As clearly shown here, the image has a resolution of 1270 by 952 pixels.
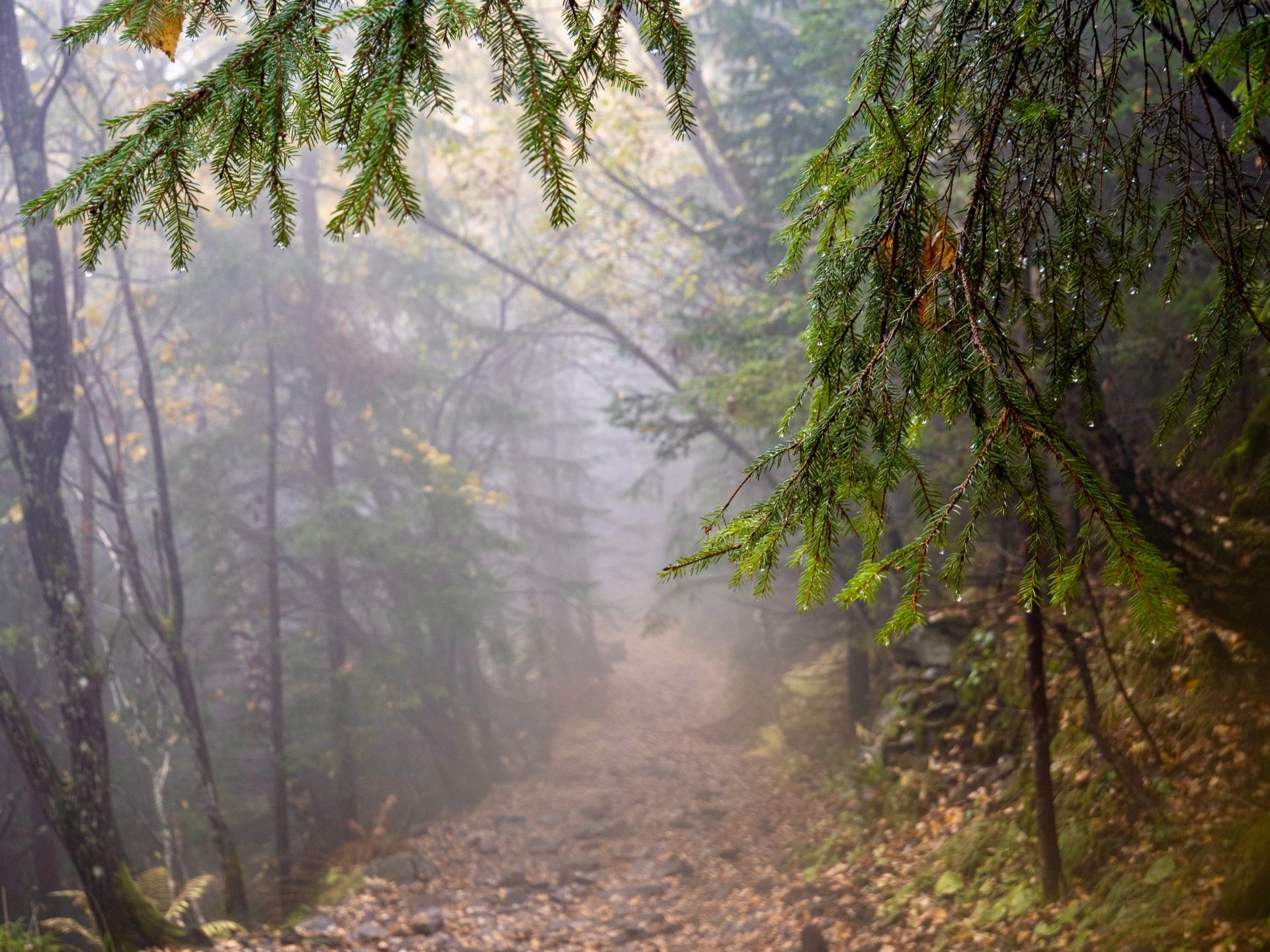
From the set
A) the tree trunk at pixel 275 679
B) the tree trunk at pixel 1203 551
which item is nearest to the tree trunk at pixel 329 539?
the tree trunk at pixel 275 679

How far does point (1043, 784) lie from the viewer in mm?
5199

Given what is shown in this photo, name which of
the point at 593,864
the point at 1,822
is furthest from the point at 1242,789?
the point at 1,822

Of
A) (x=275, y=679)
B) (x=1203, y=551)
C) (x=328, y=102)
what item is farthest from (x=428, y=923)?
(x=328, y=102)

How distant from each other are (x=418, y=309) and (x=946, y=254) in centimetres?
1669

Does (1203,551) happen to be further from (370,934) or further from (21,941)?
(21,941)

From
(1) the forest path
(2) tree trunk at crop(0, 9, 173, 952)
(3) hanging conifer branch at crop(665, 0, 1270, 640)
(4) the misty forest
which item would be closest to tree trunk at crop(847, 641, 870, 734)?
(4) the misty forest

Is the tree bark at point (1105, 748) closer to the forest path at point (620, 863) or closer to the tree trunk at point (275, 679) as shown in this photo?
the forest path at point (620, 863)

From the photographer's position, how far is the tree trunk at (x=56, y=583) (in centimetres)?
701

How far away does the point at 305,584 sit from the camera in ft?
51.3

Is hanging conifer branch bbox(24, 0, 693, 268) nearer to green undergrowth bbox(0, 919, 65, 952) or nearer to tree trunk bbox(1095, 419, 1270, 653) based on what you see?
tree trunk bbox(1095, 419, 1270, 653)

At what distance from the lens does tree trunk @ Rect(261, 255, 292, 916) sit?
1100 cm

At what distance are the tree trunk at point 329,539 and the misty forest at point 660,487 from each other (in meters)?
0.09

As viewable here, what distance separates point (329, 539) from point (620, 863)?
6.97 m

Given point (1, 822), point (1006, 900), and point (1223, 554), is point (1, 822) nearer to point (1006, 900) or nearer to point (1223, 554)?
point (1006, 900)
